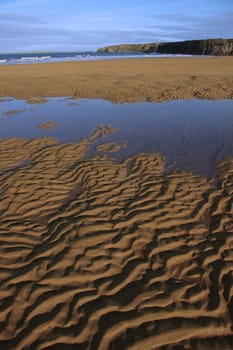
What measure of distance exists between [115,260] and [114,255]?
0.12 m

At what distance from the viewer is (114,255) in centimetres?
484

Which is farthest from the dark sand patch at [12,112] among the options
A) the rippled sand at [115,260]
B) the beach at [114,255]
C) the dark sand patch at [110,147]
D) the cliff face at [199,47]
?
the cliff face at [199,47]

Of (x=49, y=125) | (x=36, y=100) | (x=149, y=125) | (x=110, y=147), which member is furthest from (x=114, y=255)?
(x=36, y=100)

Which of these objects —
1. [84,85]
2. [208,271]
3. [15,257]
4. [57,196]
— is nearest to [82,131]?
[57,196]

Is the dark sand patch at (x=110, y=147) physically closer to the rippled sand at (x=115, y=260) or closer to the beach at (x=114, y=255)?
the beach at (x=114, y=255)

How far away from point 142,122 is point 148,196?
20.8 ft

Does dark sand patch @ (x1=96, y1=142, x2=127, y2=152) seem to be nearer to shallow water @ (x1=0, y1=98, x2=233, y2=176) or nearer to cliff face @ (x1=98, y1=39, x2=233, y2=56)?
shallow water @ (x1=0, y1=98, x2=233, y2=176)

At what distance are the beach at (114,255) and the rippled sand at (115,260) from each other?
2 centimetres

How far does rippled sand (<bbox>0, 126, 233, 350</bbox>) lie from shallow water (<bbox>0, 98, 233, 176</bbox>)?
1.46 meters

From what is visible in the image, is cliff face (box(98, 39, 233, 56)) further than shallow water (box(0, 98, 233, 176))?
Yes

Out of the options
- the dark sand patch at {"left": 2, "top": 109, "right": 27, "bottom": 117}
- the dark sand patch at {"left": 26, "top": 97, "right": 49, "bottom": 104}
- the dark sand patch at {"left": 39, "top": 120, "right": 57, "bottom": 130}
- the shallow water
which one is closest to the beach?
the shallow water

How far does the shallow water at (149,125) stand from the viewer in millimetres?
8969

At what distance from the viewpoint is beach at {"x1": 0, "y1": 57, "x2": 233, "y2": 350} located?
3641 millimetres

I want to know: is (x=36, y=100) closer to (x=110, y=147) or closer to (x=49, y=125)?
(x=49, y=125)
